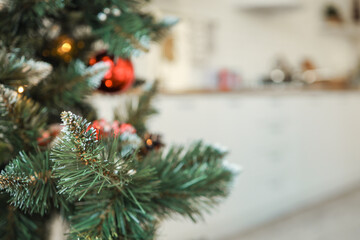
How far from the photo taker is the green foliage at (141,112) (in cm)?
55

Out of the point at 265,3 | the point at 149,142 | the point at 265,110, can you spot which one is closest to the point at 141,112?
the point at 149,142

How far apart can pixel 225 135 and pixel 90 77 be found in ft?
5.89

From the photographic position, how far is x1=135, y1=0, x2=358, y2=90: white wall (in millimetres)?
3014

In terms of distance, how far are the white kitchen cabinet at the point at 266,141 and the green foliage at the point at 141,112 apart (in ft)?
3.62

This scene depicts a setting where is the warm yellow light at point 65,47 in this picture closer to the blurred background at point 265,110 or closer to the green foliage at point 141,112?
the green foliage at point 141,112

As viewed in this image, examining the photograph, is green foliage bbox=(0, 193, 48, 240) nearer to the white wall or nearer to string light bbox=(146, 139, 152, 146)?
string light bbox=(146, 139, 152, 146)

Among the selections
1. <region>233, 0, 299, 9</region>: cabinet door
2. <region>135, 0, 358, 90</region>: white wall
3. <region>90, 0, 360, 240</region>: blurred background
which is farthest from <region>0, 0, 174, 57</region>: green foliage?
<region>233, 0, 299, 9</region>: cabinet door

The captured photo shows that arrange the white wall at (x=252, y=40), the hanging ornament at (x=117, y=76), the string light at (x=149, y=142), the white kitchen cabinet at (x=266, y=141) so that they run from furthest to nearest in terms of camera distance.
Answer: the white wall at (x=252, y=40) → the white kitchen cabinet at (x=266, y=141) → the hanging ornament at (x=117, y=76) → the string light at (x=149, y=142)

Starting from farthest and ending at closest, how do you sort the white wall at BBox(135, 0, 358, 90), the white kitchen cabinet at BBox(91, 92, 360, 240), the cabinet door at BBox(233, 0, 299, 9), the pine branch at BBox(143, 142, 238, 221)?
the cabinet door at BBox(233, 0, 299, 9) → the white wall at BBox(135, 0, 358, 90) → the white kitchen cabinet at BBox(91, 92, 360, 240) → the pine branch at BBox(143, 142, 238, 221)

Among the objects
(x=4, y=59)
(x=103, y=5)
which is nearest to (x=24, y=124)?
(x=4, y=59)

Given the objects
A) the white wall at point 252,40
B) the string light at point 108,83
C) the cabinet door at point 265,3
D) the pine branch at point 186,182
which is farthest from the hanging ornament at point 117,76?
the cabinet door at point 265,3

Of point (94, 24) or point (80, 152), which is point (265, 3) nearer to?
point (94, 24)

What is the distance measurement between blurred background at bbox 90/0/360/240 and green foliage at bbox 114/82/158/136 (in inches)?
42.0

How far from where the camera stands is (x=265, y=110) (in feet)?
7.99
